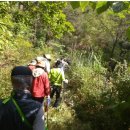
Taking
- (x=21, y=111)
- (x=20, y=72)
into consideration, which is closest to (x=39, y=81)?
(x=20, y=72)

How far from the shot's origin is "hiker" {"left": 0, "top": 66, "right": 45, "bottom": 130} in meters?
3.31

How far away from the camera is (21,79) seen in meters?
3.43

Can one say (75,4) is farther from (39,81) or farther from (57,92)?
(57,92)

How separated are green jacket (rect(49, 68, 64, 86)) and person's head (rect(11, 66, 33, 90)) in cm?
772

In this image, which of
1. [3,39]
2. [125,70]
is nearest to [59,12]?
[125,70]

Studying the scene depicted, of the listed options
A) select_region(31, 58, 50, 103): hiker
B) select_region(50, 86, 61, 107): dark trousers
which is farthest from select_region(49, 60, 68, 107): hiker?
select_region(31, 58, 50, 103): hiker

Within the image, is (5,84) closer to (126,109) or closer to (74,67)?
(74,67)

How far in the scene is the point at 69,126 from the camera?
35.7 feet

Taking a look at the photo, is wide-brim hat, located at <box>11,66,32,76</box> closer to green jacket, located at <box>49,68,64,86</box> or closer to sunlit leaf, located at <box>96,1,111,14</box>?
sunlit leaf, located at <box>96,1,111,14</box>

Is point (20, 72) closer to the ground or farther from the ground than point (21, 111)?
farther from the ground

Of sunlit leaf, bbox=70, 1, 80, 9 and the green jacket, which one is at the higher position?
sunlit leaf, bbox=70, 1, 80, 9

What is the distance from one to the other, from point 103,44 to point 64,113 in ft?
66.6

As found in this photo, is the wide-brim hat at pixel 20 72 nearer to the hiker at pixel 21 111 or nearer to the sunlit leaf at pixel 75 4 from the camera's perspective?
the hiker at pixel 21 111

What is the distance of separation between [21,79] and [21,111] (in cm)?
28
